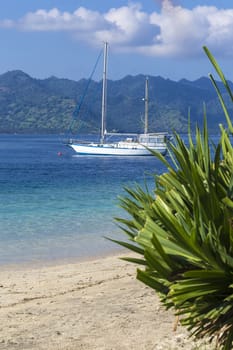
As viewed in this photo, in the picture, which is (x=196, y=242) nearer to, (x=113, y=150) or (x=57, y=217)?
(x=57, y=217)

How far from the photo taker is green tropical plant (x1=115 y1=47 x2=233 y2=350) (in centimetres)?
263

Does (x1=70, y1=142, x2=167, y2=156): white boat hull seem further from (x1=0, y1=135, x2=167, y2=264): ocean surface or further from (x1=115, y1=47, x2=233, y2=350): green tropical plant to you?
(x1=115, y1=47, x2=233, y2=350): green tropical plant

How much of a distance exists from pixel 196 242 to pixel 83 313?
18.8ft

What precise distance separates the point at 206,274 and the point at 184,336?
11.6ft

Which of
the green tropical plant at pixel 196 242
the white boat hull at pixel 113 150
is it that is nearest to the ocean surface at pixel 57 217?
the green tropical plant at pixel 196 242

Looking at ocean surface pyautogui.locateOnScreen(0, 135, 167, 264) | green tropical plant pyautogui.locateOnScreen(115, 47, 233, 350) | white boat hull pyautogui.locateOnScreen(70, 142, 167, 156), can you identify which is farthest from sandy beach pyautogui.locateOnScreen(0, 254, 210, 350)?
white boat hull pyautogui.locateOnScreen(70, 142, 167, 156)

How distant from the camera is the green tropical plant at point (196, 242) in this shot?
2631 millimetres

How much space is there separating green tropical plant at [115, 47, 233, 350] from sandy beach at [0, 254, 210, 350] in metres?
1.98

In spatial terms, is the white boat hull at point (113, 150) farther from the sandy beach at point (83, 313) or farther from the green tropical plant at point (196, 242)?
the green tropical plant at point (196, 242)

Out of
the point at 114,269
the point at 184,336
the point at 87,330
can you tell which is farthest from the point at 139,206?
the point at 114,269

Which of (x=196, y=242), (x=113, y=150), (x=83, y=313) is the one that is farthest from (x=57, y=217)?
(x=113, y=150)

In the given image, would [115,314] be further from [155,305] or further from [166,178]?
[166,178]

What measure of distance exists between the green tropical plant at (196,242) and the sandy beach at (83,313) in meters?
1.98

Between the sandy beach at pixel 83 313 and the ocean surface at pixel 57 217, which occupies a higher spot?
the sandy beach at pixel 83 313
